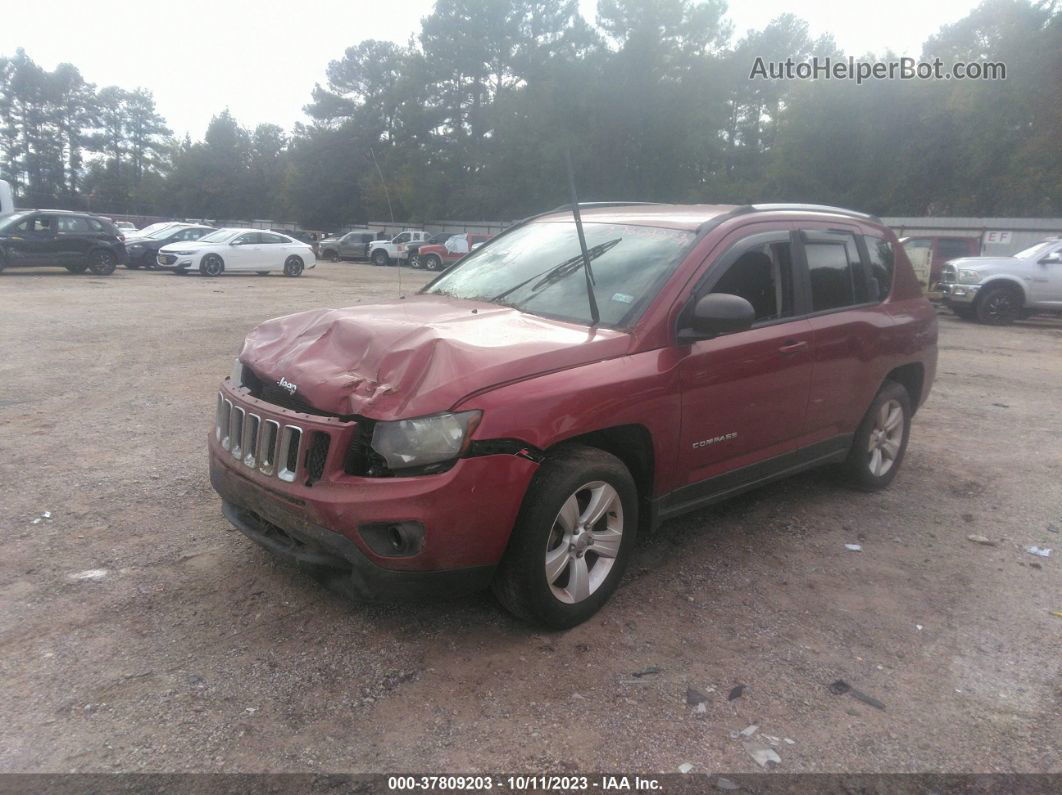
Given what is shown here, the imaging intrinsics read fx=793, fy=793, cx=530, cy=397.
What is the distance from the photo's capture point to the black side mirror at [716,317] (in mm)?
3609

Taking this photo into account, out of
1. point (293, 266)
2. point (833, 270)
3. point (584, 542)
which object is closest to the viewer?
point (584, 542)

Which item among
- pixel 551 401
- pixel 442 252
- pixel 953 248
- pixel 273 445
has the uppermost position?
pixel 442 252

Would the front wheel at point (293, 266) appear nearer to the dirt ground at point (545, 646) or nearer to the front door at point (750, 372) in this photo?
the dirt ground at point (545, 646)

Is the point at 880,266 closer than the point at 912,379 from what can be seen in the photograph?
Yes

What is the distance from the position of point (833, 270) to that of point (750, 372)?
1.23 m

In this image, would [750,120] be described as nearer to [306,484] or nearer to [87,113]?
[306,484]

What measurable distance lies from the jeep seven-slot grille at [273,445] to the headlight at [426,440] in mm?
276

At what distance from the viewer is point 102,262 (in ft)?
67.6

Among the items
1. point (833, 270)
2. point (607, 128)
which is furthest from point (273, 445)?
point (607, 128)

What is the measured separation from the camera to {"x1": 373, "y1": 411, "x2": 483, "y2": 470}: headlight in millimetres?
2932

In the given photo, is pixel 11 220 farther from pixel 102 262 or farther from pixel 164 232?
pixel 164 232

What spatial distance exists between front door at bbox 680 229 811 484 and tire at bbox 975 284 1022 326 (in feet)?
46.3

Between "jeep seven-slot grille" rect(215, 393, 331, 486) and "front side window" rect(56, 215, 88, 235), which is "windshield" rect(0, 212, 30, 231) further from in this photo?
"jeep seven-slot grille" rect(215, 393, 331, 486)

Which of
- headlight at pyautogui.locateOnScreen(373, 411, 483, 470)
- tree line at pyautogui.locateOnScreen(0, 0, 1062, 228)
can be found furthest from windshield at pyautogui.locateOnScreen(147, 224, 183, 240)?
headlight at pyautogui.locateOnScreen(373, 411, 483, 470)
